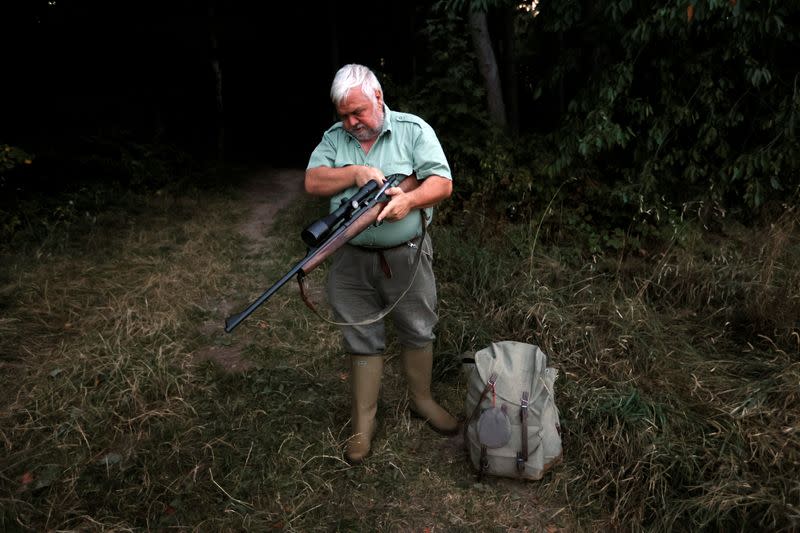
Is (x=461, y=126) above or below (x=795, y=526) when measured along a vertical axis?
above

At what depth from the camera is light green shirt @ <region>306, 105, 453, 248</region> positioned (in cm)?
231

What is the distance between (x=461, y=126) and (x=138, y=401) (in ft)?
14.2

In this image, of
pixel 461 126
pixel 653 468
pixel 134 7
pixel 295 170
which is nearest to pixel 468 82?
pixel 461 126

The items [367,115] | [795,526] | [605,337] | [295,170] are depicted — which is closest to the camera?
[795,526]

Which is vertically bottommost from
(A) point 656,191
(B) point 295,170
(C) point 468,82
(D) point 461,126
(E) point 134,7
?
(B) point 295,170

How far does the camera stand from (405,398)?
10.3ft

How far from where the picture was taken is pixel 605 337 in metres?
3.27

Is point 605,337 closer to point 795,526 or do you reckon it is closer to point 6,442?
point 795,526

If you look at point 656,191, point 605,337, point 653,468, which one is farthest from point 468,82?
point 653,468

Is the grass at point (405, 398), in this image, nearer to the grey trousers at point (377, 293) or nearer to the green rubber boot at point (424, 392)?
the green rubber boot at point (424, 392)

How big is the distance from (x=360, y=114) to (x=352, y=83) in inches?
5.2

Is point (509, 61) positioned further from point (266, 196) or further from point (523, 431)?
point (523, 431)

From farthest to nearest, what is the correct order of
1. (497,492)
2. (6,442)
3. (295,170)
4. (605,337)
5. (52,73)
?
(295,170) < (52,73) < (605,337) < (6,442) < (497,492)

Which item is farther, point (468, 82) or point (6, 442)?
point (468, 82)
